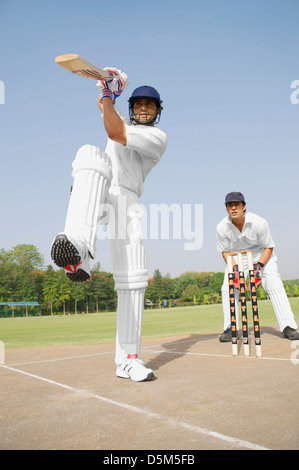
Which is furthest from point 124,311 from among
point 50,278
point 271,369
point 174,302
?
point 174,302

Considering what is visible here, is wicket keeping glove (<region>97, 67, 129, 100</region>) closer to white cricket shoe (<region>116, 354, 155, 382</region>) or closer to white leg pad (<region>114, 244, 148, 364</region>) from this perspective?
white leg pad (<region>114, 244, 148, 364</region>)

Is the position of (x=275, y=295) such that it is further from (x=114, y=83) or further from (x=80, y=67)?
(x=80, y=67)

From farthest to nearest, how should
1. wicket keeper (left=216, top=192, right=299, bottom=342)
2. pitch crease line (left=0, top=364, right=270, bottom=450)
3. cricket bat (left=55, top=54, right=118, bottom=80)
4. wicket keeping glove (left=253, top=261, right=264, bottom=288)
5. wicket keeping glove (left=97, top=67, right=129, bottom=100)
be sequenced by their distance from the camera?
wicket keeper (left=216, top=192, right=299, bottom=342) < wicket keeping glove (left=253, top=261, right=264, bottom=288) < wicket keeping glove (left=97, top=67, right=129, bottom=100) < cricket bat (left=55, top=54, right=118, bottom=80) < pitch crease line (left=0, top=364, right=270, bottom=450)

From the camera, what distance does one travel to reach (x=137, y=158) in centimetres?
361

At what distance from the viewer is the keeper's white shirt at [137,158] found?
330cm

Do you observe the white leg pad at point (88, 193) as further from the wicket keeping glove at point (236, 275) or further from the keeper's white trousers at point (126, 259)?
the wicket keeping glove at point (236, 275)

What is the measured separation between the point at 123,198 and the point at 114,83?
3.32ft

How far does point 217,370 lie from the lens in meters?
3.37

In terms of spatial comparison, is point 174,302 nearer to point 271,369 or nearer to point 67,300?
point 67,300

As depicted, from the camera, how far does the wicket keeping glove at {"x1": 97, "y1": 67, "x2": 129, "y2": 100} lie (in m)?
3.11

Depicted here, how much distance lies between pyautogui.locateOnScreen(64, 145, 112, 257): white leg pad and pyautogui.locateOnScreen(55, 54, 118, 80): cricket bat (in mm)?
561

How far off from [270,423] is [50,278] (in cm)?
6564

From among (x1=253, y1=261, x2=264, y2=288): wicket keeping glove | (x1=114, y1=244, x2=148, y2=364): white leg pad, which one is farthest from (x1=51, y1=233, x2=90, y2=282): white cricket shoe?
(x1=253, y1=261, x2=264, y2=288): wicket keeping glove

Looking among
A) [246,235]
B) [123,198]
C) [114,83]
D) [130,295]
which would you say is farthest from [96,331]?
[114,83]
